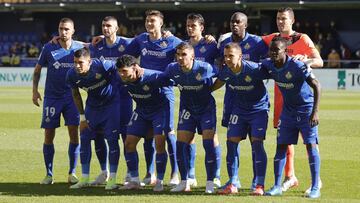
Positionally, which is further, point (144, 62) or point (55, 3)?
point (55, 3)

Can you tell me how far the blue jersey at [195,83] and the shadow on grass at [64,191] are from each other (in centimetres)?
112

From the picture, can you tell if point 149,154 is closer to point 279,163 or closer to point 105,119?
point 105,119

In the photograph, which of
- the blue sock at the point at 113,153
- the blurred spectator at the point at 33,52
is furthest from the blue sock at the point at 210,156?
the blurred spectator at the point at 33,52

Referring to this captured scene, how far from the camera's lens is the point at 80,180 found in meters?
10.8

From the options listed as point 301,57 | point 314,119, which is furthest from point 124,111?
point 314,119

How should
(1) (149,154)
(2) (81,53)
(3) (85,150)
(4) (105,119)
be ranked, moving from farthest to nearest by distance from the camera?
(1) (149,154) < (3) (85,150) < (4) (105,119) < (2) (81,53)

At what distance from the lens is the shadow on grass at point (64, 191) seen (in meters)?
9.88

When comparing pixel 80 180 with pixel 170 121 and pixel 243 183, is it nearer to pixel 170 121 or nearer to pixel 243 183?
pixel 170 121

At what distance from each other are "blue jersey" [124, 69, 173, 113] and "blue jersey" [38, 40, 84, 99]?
1.15 meters

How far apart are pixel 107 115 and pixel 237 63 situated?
2.07 metres

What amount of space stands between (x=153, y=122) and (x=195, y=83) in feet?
2.85

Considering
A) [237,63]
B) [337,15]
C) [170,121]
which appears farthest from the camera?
[337,15]

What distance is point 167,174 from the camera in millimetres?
11953

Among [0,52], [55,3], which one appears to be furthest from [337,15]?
[0,52]
